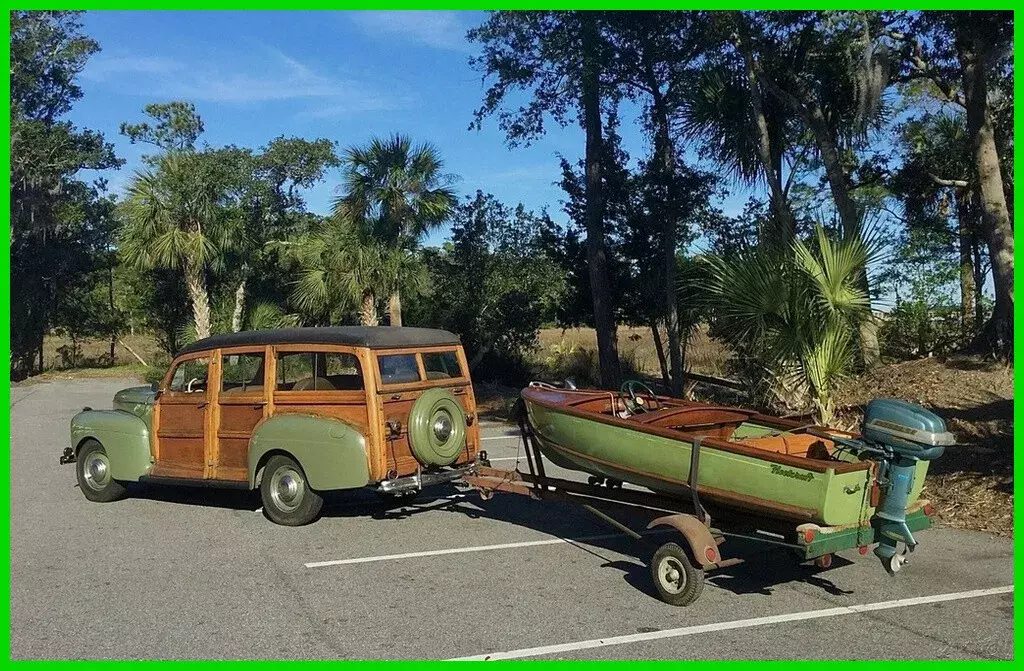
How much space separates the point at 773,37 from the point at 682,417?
11.9 metres

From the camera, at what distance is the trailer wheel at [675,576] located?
5781 mm

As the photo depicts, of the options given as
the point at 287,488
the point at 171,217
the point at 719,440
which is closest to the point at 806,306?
the point at 719,440

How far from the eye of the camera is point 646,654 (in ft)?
16.3

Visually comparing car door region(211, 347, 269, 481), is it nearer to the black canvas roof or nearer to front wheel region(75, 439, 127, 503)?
the black canvas roof

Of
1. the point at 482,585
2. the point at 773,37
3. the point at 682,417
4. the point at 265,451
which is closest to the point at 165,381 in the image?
the point at 265,451

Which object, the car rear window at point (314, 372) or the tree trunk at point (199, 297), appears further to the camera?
the tree trunk at point (199, 297)

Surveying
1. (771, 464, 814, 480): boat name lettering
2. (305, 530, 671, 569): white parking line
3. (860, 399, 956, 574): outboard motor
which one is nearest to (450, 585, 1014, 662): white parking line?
(860, 399, 956, 574): outboard motor

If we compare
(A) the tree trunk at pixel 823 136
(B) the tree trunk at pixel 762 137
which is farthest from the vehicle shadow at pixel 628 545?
(B) the tree trunk at pixel 762 137

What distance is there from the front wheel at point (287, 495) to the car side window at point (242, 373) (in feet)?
2.64

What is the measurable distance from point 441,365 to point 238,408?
78.5 inches

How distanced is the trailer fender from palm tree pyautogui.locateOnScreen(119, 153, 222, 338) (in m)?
20.5

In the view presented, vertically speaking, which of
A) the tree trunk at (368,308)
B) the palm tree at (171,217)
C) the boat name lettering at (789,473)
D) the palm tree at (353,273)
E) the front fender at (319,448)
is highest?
the palm tree at (171,217)

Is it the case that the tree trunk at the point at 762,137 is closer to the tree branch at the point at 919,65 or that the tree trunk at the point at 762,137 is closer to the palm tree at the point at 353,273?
the tree branch at the point at 919,65

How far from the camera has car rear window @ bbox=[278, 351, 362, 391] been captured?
27.2 ft
